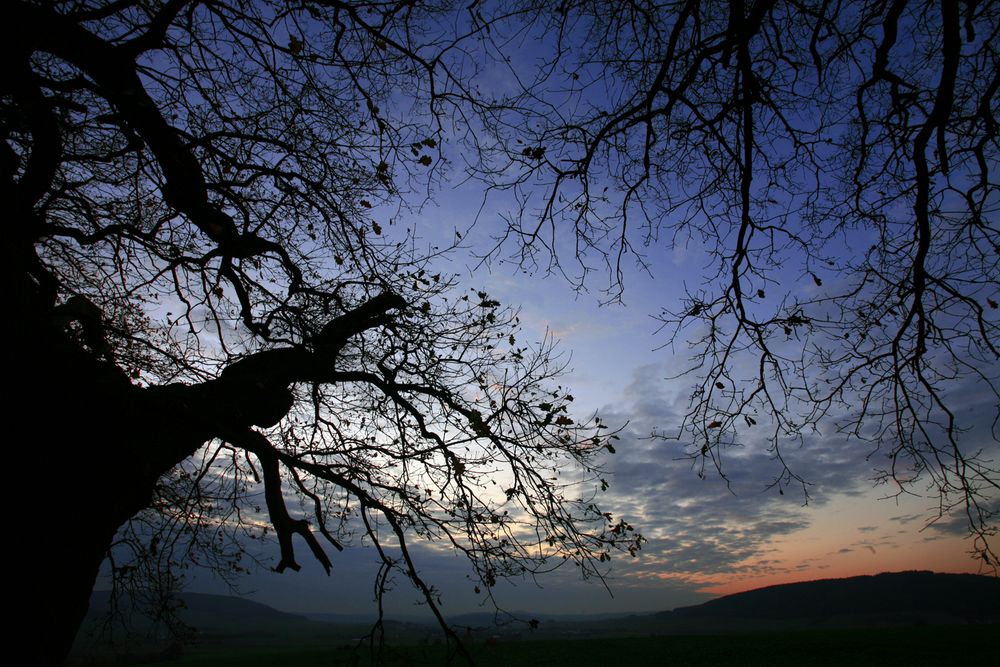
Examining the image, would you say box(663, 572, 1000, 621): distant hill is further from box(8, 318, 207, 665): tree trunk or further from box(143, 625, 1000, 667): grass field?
box(8, 318, 207, 665): tree trunk

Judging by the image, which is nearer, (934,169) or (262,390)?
(934,169)

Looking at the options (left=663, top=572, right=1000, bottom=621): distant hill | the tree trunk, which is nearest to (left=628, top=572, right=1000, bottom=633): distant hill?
(left=663, top=572, right=1000, bottom=621): distant hill

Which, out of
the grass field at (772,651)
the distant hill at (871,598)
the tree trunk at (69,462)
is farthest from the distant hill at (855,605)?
the tree trunk at (69,462)

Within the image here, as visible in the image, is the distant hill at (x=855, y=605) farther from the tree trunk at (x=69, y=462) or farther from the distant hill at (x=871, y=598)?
the tree trunk at (x=69, y=462)

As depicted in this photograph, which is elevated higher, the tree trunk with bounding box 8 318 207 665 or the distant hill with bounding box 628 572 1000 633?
the tree trunk with bounding box 8 318 207 665

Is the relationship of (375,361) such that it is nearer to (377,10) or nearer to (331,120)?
(331,120)

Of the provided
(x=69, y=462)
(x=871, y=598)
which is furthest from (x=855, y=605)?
(x=69, y=462)

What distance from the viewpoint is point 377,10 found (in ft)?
15.4

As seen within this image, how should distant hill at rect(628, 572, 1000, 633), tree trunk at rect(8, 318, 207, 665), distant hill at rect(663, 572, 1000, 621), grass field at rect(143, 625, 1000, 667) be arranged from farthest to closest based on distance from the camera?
1. distant hill at rect(663, 572, 1000, 621)
2. distant hill at rect(628, 572, 1000, 633)
3. grass field at rect(143, 625, 1000, 667)
4. tree trunk at rect(8, 318, 207, 665)

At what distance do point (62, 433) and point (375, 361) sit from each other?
2.69m

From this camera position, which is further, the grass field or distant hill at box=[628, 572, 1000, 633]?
distant hill at box=[628, 572, 1000, 633]

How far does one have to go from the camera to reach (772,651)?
40219 mm

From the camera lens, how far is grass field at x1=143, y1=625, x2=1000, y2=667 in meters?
34.5

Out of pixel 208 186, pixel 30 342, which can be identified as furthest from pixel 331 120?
pixel 30 342
